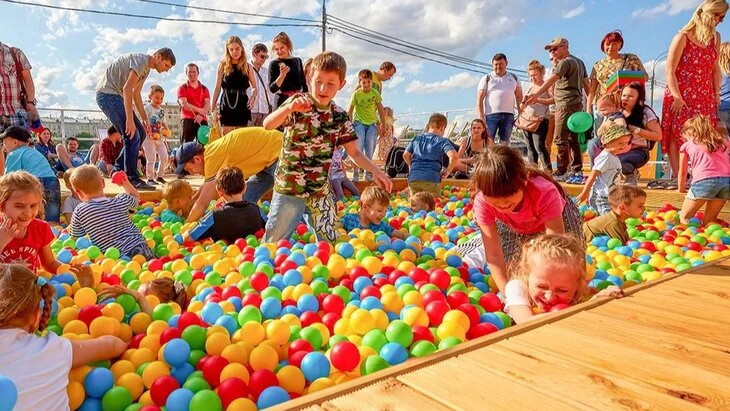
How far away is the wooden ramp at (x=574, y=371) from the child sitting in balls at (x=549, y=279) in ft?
0.99

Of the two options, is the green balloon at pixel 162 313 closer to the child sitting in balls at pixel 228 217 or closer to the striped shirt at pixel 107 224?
the striped shirt at pixel 107 224

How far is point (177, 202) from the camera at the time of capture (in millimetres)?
5094

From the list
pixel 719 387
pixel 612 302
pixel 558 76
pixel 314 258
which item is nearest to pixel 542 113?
pixel 558 76

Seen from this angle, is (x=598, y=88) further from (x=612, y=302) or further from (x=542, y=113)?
(x=612, y=302)

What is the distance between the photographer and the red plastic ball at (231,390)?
69.1 inches

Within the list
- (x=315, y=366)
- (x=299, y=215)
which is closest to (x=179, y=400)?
(x=315, y=366)

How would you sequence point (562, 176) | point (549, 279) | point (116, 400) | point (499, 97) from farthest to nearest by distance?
1. point (499, 97)
2. point (562, 176)
3. point (549, 279)
4. point (116, 400)

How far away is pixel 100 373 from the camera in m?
1.83

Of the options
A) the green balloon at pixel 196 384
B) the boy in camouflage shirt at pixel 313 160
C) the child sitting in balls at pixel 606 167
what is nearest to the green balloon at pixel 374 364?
the green balloon at pixel 196 384

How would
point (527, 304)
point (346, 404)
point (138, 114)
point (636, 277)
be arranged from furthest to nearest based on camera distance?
point (138, 114) < point (636, 277) < point (527, 304) < point (346, 404)

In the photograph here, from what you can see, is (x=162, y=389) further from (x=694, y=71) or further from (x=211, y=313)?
(x=694, y=71)

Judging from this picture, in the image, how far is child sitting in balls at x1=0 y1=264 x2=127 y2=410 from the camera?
4.76 feet

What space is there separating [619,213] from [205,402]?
12.5ft

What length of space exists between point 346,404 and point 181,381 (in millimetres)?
1018
